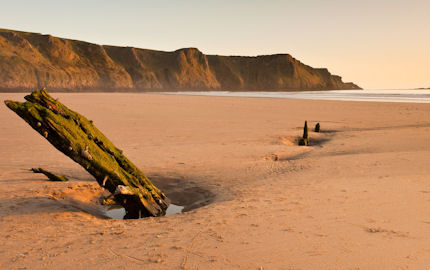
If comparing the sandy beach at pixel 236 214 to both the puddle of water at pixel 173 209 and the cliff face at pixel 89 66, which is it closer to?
the puddle of water at pixel 173 209

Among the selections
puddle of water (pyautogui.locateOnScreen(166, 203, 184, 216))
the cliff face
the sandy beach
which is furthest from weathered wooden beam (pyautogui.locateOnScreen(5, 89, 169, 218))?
the cliff face

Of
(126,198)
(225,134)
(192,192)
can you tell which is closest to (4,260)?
(126,198)

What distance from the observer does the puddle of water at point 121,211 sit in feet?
21.4

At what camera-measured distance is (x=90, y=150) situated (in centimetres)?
542

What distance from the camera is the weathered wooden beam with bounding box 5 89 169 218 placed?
4.89 metres

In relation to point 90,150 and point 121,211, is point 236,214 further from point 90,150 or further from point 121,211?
point 121,211

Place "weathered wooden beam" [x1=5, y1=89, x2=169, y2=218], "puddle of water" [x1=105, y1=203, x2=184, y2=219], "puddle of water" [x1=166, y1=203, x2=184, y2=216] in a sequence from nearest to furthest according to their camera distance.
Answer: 1. "weathered wooden beam" [x1=5, y1=89, x2=169, y2=218]
2. "puddle of water" [x1=105, y1=203, x2=184, y2=219]
3. "puddle of water" [x1=166, y1=203, x2=184, y2=216]

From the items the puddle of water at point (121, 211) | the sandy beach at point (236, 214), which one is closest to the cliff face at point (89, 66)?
the sandy beach at point (236, 214)

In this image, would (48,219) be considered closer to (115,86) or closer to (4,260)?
(4,260)

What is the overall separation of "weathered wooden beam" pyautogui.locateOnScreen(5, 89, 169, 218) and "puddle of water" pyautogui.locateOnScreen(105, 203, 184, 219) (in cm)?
25

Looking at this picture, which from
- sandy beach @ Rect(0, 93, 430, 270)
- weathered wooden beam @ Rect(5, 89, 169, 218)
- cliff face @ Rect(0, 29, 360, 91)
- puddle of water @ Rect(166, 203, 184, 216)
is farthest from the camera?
cliff face @ Rect(0, 29, 360, 91)

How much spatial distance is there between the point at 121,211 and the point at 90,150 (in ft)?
6.56

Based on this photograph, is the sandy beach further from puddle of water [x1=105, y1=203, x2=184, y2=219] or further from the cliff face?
the cliff face

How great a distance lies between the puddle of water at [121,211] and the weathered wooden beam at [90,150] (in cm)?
25
